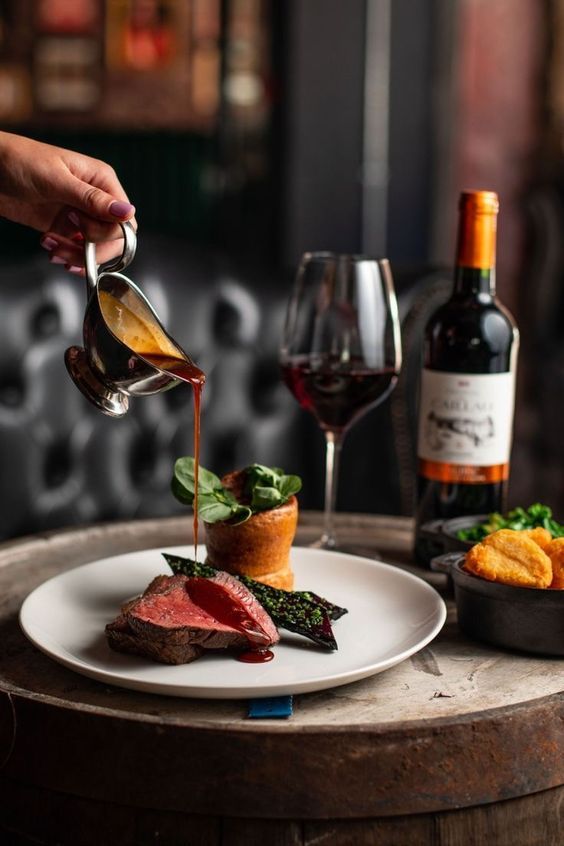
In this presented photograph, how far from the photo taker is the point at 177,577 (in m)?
1.01

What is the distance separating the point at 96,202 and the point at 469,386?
451 millimetres

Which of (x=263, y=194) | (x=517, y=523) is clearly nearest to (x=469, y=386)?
(x=517, y=523)

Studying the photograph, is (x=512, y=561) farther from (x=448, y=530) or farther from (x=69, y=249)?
(x=69, y=249)

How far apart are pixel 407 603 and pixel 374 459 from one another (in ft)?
3.75

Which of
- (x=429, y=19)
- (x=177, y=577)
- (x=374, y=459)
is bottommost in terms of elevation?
(x=374, y=459)

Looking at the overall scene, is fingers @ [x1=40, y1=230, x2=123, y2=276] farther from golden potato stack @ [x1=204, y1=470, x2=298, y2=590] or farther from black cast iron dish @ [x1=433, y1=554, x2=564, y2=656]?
black cast iron dish @ [x1=433, y1=554, x2=564, y2=656]

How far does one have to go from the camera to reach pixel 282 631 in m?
1.03

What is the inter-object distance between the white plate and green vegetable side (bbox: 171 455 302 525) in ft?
0.38

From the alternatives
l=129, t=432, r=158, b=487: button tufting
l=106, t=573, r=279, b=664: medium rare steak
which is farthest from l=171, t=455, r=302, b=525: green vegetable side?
l=129, t=432, r=158, b=487: button tufting

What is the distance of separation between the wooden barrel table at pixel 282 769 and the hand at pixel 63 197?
494 mm

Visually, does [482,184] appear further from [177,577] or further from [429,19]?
[177,577]

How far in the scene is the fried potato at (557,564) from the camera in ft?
3.35

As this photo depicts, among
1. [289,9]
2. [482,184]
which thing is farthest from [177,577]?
[482,184]

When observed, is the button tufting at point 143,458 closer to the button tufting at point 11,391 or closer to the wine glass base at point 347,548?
the button tufting at point 11,391
